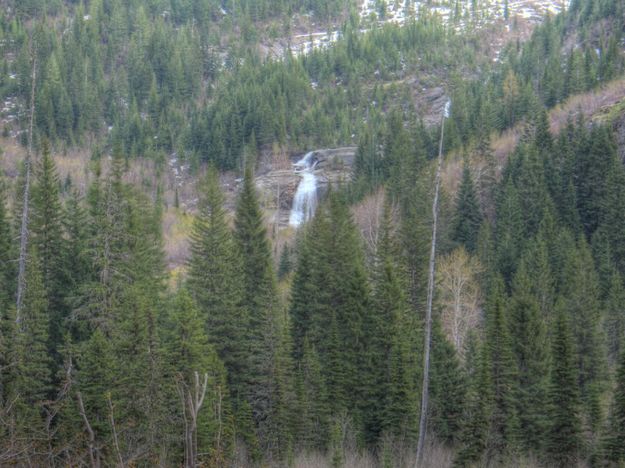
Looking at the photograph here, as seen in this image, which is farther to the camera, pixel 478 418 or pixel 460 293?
pixel 460 293

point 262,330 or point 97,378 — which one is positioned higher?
point 97,378

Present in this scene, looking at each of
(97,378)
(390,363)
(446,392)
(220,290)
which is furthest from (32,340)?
(446,392)

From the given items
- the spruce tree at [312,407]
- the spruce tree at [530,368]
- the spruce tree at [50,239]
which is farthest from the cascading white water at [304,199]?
the spruce tree at [312,407]

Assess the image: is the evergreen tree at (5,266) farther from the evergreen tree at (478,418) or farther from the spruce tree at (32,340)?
the evergreen tree at (478,418)

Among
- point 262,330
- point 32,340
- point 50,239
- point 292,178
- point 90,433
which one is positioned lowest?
point 292,178

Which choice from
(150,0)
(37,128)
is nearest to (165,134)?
(37,128)

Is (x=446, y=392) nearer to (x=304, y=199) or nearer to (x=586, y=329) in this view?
(x=586, y=329)

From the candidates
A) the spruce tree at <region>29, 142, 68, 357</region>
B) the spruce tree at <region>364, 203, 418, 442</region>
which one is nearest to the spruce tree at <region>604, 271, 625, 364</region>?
the spruce tree at <region>364, 203, 418, 442</region>
